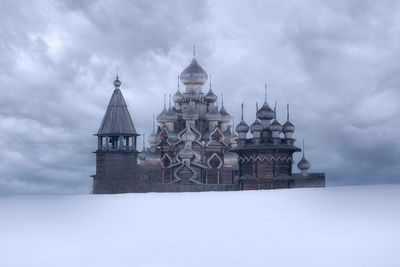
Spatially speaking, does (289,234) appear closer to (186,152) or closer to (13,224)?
(13,224)

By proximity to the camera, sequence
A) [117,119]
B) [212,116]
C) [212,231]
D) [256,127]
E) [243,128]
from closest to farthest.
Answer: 1. [212,231]
2. [256,127]
3. [243,128]
4. [117,119]
5. [212,116]

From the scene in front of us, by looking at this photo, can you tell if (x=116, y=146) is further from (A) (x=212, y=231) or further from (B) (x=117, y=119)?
(A) (x=212, y=231)

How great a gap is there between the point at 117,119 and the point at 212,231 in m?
25.3

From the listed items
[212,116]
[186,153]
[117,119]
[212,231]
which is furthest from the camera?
[212,116]

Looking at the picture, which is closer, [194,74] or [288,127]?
[288,127]

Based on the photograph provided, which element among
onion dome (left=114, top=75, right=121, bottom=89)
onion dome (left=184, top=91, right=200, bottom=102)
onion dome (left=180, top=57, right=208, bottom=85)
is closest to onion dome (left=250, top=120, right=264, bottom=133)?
onion dome (left=180, top=57, right=208, bottom=85)

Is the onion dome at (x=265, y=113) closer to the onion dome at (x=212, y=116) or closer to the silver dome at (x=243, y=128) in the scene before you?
the silver dome at (x=243, y=128)

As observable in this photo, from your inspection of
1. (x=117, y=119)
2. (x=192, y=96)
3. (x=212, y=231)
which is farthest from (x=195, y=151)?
(x=212, y=231)

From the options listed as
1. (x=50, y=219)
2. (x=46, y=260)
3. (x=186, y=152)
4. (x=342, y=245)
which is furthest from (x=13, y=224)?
(x=186, y=152)

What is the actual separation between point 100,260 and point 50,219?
11.5ft

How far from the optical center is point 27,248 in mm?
11328

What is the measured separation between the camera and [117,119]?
1439 inches

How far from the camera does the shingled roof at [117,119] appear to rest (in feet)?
119

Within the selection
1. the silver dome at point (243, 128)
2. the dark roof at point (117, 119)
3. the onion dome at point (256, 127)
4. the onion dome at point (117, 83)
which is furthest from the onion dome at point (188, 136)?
the onion dome at point (256, 127)
